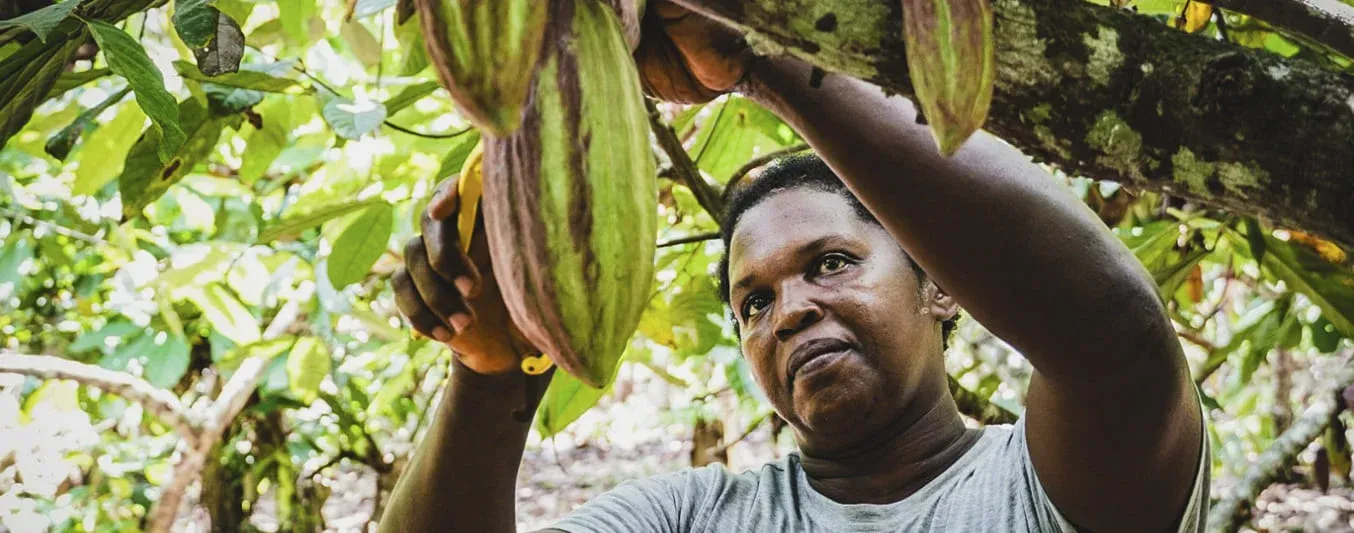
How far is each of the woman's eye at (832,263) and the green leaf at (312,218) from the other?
0.62 meters

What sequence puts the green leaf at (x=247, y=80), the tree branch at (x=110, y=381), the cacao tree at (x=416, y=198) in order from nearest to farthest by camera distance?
the cacao tree at (x=416, y=198) < the green leaf at (x=247, y=80) < the tree branch at (x=110, y=381)

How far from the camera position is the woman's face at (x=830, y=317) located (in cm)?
151

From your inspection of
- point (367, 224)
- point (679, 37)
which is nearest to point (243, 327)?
point (367, 224)

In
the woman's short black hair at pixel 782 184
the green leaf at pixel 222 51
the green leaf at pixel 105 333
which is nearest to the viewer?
the green leaf at pixel 222 51

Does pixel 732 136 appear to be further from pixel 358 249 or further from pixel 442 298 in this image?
pixel 442 298

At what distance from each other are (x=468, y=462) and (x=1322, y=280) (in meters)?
1.18

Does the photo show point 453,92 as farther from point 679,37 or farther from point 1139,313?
point 1139,313

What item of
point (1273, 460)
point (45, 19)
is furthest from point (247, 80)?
point (1273, 460)

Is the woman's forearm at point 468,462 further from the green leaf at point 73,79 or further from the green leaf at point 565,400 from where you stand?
the green leaf at point 73,79

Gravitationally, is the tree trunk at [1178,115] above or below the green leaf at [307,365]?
above

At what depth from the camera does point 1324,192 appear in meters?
0.56

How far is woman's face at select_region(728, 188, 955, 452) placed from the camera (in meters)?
1.51

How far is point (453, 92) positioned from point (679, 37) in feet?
0.70

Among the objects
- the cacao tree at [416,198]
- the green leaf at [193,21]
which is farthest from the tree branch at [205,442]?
the green leaf at [193,21]
